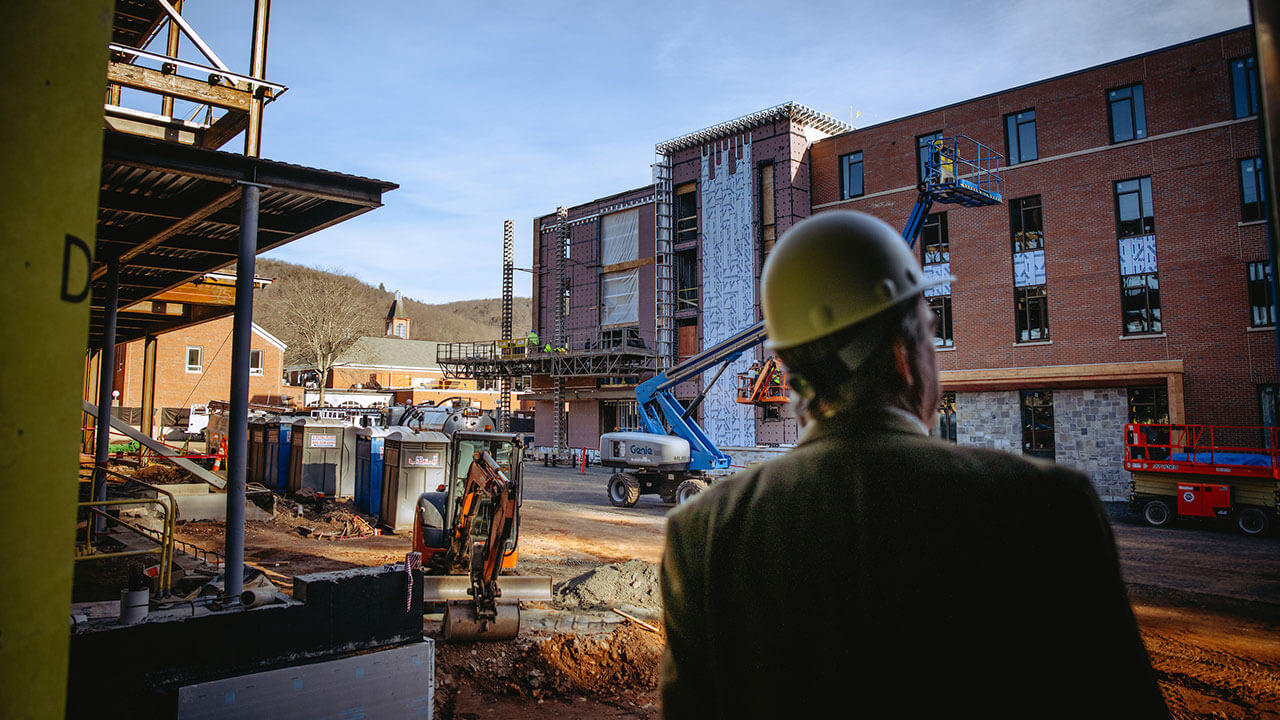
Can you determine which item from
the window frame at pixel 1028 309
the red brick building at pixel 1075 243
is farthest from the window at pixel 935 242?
the window frame at pixel 1028 309

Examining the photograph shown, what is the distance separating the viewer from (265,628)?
5.70 metres

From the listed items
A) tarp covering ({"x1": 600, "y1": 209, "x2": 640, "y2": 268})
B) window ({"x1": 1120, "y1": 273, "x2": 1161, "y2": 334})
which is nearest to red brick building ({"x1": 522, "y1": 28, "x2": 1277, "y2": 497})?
window ({"x1": 1120, "y1": 273, "x2": 1161, "y2": 334})

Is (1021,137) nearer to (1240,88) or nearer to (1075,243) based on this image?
(1075,243)

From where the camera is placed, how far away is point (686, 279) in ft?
122

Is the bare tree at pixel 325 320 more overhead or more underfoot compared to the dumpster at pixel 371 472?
more overhead

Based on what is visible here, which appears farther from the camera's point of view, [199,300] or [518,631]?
[199,300]

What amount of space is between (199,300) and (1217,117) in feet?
96.7

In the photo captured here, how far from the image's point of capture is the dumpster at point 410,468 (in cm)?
1667

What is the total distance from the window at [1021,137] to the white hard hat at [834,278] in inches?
1156

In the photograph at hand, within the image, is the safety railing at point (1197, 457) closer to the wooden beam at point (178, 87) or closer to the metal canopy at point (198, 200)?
the metal canopy at point (198, 200)

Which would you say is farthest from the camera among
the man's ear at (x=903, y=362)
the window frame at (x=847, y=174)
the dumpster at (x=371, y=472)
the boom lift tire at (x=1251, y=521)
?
the window frame at (x=847, y=174)

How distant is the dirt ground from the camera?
7219 millimetres

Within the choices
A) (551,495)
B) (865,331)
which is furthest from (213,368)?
(865,331)

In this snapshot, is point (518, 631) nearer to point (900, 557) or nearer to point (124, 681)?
point (124, 681)
